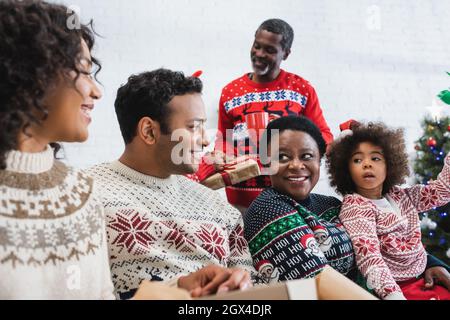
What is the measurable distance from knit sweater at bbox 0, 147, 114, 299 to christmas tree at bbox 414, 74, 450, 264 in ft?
7.76

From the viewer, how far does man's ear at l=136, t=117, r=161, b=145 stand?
1.34 meters

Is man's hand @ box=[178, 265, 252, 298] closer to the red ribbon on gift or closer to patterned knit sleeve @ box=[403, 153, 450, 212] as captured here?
the red ribbon on gift

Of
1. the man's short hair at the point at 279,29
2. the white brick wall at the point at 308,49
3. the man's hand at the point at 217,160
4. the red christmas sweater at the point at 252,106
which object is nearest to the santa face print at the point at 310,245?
the man's hand at the point at 217,160

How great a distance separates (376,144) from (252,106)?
543 millimetres

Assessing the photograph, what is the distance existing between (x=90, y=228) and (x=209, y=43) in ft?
8.56

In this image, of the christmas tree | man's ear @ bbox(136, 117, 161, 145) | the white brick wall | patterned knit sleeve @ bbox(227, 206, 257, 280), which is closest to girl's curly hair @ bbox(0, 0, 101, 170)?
man's ear @ bbox(136, 117, 161, 145)

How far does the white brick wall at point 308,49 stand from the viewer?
3.17 meters

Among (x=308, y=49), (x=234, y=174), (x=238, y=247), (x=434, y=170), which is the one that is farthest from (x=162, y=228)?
(x=308, y=49)

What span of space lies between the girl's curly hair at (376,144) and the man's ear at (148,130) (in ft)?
2.46

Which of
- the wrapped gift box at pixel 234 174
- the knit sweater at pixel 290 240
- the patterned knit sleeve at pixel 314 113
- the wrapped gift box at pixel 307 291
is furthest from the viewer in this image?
the patterned knit sleeve at pixel 314 113

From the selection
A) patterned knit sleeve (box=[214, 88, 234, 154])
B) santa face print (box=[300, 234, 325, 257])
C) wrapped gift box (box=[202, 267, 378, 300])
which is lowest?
wrapped gift box (box=[202, 267, 378, 300])

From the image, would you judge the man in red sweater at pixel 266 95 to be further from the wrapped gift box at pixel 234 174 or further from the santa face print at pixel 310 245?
the santa face print at pixel 310 245

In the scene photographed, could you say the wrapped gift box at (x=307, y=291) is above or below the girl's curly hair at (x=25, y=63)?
below
